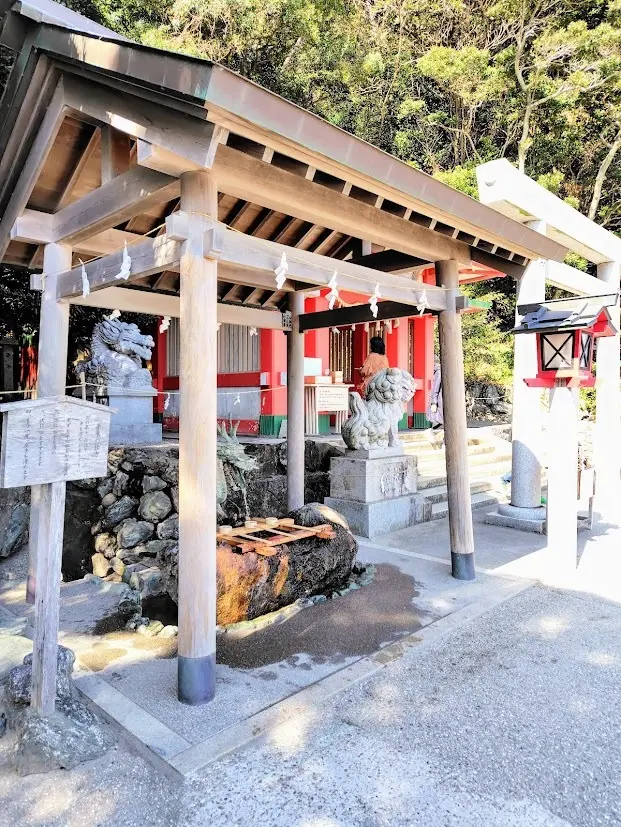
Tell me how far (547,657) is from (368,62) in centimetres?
1694

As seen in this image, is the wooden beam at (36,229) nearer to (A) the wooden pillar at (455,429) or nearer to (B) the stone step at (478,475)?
(A) the wooden pillar at (455,429)

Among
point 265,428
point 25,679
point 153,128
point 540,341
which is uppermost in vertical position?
point 153,128

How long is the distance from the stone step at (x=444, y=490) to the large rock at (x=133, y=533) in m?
4.23

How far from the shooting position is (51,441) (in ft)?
8.97

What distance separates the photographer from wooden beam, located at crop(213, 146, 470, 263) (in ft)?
10.8

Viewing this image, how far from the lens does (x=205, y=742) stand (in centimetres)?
262

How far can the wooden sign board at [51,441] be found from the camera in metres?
2.61

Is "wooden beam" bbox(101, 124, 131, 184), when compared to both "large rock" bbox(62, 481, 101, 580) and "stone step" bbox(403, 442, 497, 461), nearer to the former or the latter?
"large rock" bbox(62, 481, 101, 580)

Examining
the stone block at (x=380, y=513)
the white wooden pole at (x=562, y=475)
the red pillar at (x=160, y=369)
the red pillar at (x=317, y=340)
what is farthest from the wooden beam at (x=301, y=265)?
the red pillar at (x=160, y=369)

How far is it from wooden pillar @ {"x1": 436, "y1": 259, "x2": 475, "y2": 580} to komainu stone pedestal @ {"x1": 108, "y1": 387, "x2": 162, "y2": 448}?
459cm

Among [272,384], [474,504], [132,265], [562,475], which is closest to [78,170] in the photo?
[132,265]

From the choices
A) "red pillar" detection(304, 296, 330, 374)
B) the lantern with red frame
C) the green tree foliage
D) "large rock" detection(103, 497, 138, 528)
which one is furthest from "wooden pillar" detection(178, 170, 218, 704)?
the green tree foliage

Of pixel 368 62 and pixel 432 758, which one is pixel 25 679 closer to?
pixel 432 758

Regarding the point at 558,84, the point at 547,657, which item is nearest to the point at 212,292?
the point at 547,657
